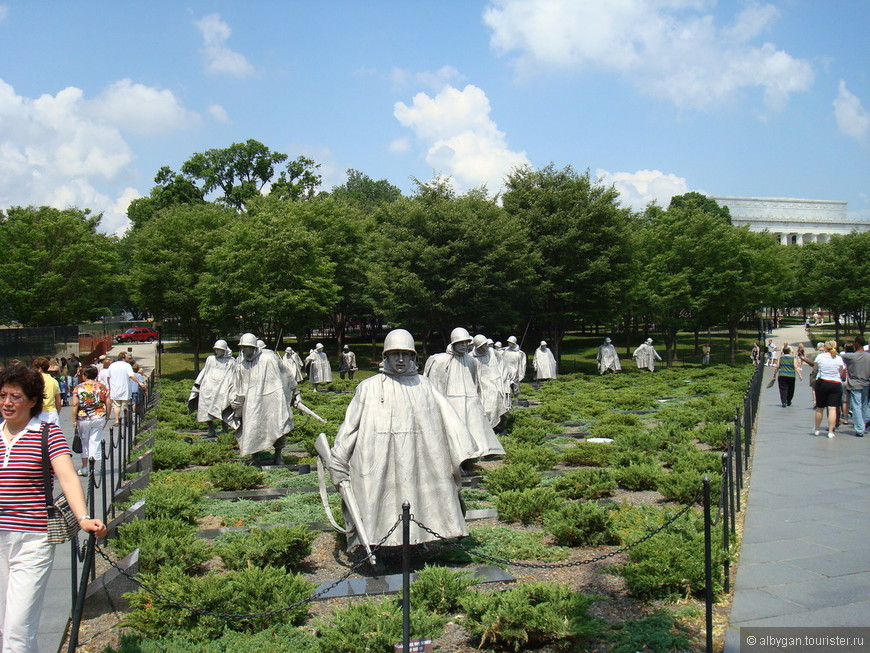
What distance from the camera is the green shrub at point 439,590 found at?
229 inches

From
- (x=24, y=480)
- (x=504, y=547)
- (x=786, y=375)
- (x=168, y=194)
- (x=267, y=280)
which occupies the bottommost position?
(x=504, y=547)

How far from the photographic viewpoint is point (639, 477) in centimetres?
1017

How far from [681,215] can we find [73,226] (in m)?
33.1

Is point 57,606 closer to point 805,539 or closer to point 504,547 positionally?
point 504,547

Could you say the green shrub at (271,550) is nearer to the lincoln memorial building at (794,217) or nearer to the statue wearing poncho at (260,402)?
the statue wearing poncho at (260,402)

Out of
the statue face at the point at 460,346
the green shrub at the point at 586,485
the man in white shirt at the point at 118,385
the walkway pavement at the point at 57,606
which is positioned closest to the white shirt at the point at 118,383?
the man in white shirt at the point at 118,385

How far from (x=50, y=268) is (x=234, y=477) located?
33851 mm

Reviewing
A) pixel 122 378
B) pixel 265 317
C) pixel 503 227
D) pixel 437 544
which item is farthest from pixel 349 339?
pixel 437 544

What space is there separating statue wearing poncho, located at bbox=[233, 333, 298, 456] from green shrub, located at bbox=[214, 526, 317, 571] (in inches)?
192

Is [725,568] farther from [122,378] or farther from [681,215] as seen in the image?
[681,215]

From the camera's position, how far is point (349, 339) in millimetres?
61750

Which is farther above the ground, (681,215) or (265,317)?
(681,215)

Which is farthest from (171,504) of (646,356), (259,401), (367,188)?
(367,188)

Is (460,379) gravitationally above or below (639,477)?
above
